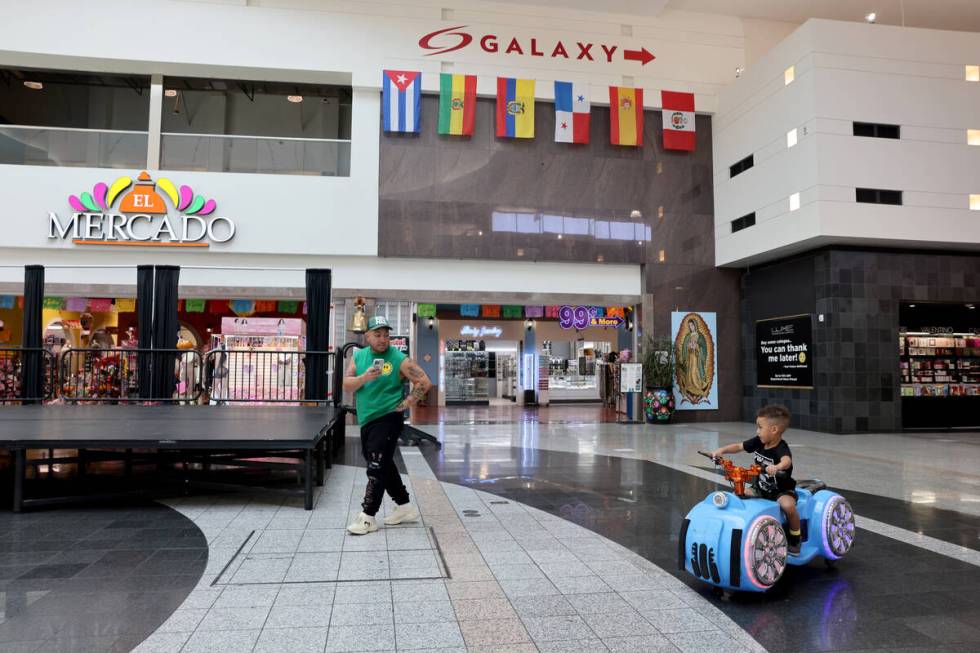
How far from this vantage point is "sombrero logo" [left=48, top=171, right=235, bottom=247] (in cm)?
1231

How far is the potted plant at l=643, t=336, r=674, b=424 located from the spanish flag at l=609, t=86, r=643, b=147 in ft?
15.0

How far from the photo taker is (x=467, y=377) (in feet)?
70.3

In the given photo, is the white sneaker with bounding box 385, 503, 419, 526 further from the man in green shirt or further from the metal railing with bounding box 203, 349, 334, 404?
the metal railing with bounding box 203, 349, 334, 404

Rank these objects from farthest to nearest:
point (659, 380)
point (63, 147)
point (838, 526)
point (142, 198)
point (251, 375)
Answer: point (659, 380), point (63, 147), point (142, 198), point (251, 375), point (838, 526)

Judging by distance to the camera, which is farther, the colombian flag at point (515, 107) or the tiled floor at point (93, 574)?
the colombian flag at point (515, 107)

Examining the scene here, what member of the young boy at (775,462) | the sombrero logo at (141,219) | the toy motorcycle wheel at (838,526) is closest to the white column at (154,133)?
the sombrero logo at (141,219)

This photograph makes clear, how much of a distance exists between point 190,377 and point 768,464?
1004 cm

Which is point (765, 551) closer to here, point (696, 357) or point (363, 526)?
point (363, 526)

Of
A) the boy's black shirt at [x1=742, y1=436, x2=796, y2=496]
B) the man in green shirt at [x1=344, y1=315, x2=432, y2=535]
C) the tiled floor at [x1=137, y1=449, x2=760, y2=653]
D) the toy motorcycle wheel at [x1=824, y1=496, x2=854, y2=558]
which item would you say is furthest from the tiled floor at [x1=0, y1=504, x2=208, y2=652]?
the toy motorcycle wheel at [x1=824, y1=496, x2=854, y2=558]

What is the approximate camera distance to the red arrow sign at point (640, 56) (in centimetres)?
1398

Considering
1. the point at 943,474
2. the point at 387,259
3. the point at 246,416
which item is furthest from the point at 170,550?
the point at 387,259

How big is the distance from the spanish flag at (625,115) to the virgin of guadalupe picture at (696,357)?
13.8ft

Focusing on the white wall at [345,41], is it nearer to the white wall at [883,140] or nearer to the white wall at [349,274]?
the white wall at [883,140]

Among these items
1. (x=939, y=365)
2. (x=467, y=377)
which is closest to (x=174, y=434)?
(x=939, y=365)
